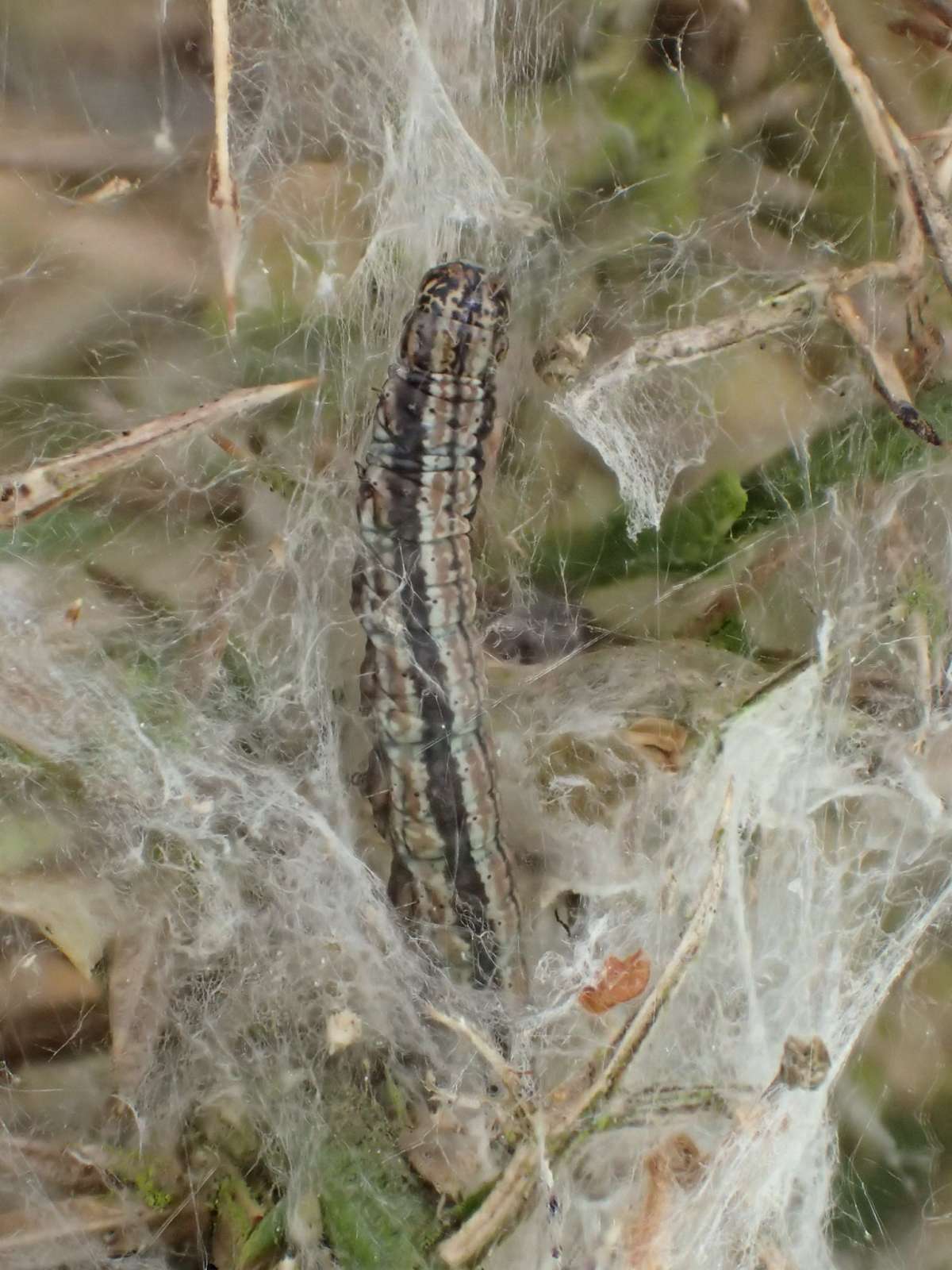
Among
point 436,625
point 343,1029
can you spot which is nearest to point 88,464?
point 436,625

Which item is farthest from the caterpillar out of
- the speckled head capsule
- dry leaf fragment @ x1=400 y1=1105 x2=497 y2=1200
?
dry leaf fragment @ x1=400 y1=1105 x2=497 y2=1200

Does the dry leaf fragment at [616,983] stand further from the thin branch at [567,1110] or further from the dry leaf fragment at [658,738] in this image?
the dry leaf fragment at [658,738]

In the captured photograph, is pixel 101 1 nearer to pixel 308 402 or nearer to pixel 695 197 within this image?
pixel 308 402

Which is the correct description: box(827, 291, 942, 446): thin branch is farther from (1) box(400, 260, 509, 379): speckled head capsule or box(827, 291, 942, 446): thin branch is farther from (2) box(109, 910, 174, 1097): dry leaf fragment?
(2) box(109, 910, 174, 1097): dry leaf fragment

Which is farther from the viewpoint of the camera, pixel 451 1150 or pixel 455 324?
pixel 451 1150

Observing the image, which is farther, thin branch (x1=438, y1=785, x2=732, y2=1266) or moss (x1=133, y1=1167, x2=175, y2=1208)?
moss (x1=133, y1=1167, x2=175, y2=1208)

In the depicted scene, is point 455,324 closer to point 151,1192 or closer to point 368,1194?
point 368,1194
